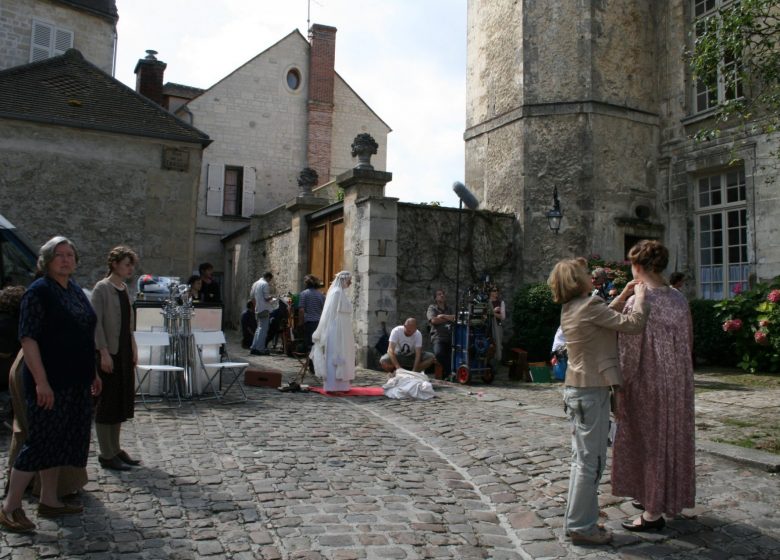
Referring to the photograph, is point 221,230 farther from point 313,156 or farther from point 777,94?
point 777,94

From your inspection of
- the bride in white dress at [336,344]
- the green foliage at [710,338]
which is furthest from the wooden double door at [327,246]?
the green foliage at [710,338]

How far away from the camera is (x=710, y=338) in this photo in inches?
466

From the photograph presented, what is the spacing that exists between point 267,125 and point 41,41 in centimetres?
825

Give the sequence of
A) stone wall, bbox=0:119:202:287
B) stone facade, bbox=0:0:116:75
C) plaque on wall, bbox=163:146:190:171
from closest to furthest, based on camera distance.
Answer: stone wall, bbox=0:119:202:287
plaque on wall, bbox=163:146:190:171
stone facade, bbox=0:0:116:75

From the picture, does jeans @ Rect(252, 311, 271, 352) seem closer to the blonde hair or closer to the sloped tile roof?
the sloped tile roof

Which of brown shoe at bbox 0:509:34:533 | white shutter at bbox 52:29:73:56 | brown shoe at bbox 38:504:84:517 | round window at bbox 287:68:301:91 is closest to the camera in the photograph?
brown shoe at bbox 0:509:34:533

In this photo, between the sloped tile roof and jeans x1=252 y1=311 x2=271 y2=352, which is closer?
jeans x1=252 y1=311 x2=271 y2=352

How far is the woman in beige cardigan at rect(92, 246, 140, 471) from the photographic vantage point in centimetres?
489

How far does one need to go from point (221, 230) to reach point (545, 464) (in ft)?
68.4

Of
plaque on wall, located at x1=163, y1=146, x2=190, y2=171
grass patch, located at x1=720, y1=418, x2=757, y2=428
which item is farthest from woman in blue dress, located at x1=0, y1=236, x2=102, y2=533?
plaque on wall, located at x1=163, y1=146, x2=190, y2=171

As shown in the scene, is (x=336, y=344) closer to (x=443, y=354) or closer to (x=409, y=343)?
(x=409, y=343)

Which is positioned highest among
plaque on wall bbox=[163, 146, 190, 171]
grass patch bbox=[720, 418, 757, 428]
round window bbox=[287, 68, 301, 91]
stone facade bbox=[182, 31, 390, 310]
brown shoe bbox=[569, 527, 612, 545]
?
round window bbox=[287, 68, 301, 91]

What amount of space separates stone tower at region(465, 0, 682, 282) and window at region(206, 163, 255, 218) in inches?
506

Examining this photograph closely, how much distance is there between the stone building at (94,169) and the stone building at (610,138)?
24.5 feet
